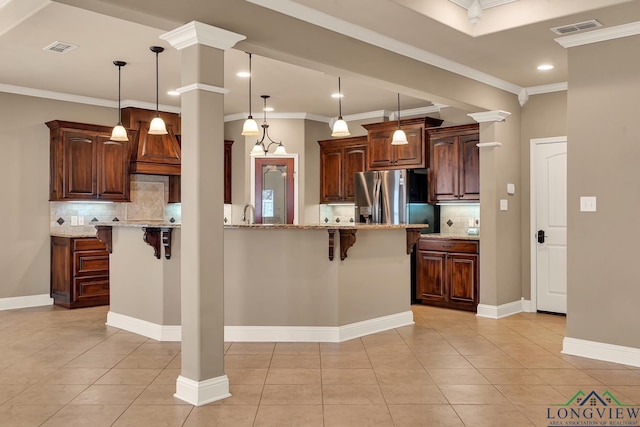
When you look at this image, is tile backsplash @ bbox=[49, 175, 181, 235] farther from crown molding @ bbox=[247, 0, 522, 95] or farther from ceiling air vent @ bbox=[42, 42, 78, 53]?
crown molding @ bbox=[247, 0, 522, 95]

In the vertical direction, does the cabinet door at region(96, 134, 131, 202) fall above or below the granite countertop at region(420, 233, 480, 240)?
above

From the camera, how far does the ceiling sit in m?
3.72

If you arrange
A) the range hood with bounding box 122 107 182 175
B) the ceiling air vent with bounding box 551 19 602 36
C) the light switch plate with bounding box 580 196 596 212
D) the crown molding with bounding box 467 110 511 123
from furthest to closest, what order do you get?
the range hood with bounding box 122 107 182 175 < the crown molding with bounding box 467 110 511 123 < the light switch plate with bounding box 580 196 596 212 < the ceiling air vent with bounding box 551 19 602 36

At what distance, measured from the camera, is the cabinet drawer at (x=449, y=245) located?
645 cm

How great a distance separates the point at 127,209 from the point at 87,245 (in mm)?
1125

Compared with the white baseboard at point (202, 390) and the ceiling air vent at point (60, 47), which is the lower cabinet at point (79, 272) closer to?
the ceiling air vent at point (60, 47)

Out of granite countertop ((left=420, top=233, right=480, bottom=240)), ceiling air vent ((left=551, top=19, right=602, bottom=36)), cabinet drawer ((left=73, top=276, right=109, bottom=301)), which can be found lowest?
cabinet drawer ((left=73, top=276, right=109, bottom=301))

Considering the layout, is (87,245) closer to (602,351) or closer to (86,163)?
(86,163)

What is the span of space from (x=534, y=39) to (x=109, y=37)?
377 centimetres

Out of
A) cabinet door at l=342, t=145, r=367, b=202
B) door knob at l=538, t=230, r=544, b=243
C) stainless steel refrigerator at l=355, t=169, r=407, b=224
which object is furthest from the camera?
cabinet door at l=342, t=145, r=367, b=202

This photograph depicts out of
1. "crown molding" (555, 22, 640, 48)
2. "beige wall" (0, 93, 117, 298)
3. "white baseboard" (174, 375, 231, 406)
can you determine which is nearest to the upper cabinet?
"crown molding" (555, 22, 640, 48)

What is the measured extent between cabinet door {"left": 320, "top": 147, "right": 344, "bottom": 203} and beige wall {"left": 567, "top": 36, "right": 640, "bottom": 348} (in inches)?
171

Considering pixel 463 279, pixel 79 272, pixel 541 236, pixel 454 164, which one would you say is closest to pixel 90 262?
pixel 79 272

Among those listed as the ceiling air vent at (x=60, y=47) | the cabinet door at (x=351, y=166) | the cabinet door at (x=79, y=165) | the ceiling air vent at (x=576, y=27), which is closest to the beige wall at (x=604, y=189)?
the ceiling air vent at (x=576, y=27)
